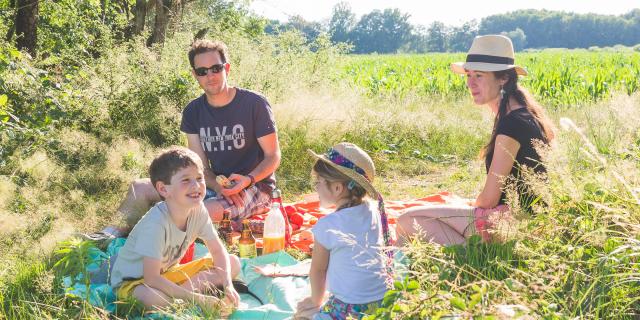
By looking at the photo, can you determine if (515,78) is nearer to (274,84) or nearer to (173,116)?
(173,116)

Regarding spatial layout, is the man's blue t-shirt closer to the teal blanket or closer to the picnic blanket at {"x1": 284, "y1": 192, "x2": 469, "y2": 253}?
the picnic blanket at {"x1": 284, "y1": 192, "x2": 469, "y2": 253}

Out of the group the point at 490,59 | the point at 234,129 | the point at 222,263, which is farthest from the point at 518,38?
the point at 222,263

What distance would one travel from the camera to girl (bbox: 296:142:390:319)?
10.2 ft

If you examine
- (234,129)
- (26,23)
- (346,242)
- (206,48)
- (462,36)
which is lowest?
(462,36)

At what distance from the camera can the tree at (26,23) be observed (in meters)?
8.37

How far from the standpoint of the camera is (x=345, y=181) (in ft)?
10.6

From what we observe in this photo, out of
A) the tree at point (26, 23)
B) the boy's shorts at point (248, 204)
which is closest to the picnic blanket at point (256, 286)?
the boy's shorts at point (248, 204)

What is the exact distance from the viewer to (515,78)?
4375 millimetres

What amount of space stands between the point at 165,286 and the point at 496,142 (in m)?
2.16

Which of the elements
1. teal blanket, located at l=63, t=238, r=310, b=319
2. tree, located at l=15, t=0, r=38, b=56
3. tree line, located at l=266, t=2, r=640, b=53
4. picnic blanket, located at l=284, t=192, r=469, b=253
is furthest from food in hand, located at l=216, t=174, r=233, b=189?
tree line, located at l=266, t=2, r=640, b=53

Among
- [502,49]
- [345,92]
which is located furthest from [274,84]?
[502,49]

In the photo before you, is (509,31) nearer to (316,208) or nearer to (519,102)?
(316,208)

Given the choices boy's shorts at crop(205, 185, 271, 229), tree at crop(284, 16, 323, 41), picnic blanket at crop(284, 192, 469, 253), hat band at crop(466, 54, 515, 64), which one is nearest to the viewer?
hat band at crop(466, 54, 515, 64)

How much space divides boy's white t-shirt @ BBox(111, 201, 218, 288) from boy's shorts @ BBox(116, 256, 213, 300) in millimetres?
40
